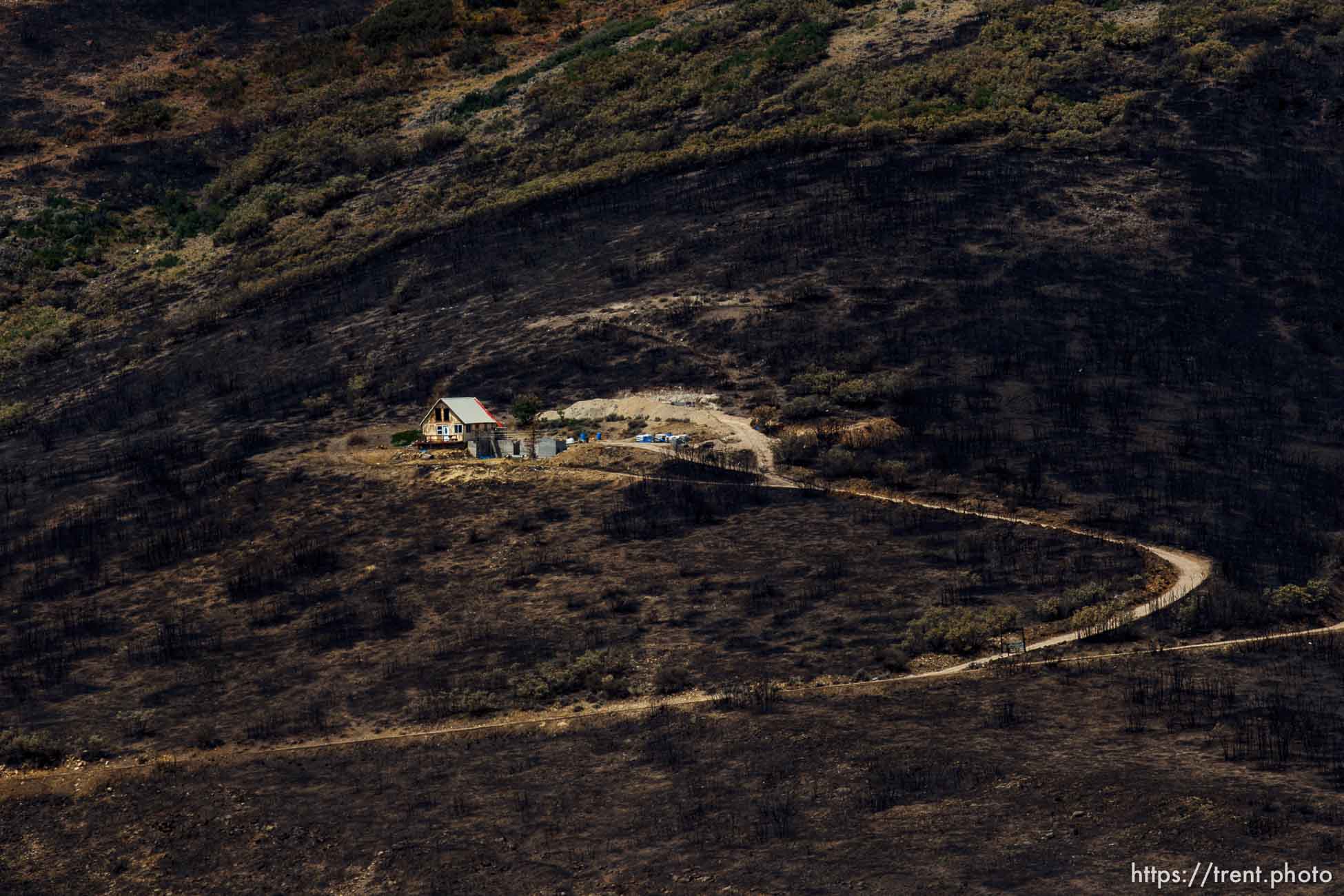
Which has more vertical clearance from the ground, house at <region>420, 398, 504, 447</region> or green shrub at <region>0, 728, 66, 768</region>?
house at <region>420, 398, 504, 447</region>

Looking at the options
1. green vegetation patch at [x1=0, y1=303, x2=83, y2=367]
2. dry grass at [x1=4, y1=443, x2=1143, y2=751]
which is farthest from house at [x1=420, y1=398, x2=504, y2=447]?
green vegetation patch at [x1=0, y1=303, x2=83, y2=367]

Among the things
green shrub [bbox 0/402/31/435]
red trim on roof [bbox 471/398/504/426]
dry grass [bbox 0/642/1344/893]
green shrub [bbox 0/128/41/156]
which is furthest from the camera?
green shrub [bbox 0/128/41/156]

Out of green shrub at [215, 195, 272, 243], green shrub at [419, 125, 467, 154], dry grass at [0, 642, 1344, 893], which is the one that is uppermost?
green shrub at [419, 125, 467, 154]

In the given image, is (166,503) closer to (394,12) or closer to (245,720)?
(245,720)

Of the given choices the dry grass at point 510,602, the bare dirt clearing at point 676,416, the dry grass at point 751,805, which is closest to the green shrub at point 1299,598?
the dry grass at point 751,805

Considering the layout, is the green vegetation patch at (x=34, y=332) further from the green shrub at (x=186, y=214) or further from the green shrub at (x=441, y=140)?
the green shrub at (x=441, y=140)

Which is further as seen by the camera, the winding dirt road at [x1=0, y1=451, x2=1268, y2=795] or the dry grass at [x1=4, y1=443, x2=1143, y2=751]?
the dry grass at [x1=4, y1=443, x2=1143, y2=751]

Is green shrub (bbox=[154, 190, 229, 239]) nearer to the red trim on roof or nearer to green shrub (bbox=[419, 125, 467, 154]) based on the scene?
green shrub (bbox=[419, 125, 467, 154])

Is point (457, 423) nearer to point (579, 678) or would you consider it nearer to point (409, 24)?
point (579, 678)

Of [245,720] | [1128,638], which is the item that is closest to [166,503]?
[245,720]

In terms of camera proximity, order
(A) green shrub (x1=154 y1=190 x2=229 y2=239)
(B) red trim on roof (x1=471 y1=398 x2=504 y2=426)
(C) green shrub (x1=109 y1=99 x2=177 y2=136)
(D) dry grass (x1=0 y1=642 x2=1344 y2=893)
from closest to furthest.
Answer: (D) dry grass (x1=0 y1=642 x2=1344 y2=893) → (B) red trim on roof (x1=471 y1=398 x2=504 y2=426) → (A) green shrub (x1=154 y1=190 x2=229 y2=239) → (C) green shrub (x1=109 y1=99 x2=177 y2=136)
